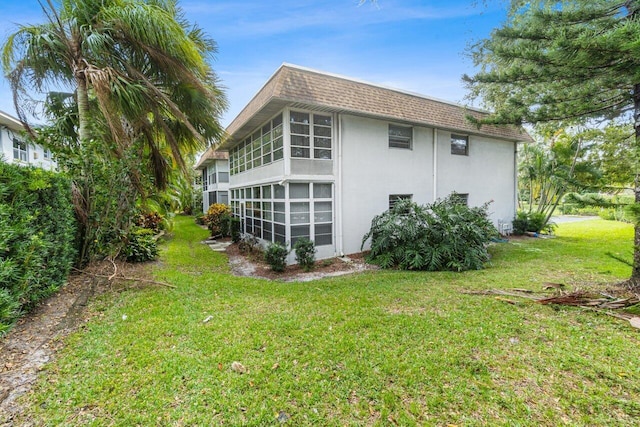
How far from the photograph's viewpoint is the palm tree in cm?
550

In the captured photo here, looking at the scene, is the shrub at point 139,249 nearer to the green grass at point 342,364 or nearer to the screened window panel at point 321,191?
the green grass at point 342,364

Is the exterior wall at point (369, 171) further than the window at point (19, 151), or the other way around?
the window at point (19, 151)

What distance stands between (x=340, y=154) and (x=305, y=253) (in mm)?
3560

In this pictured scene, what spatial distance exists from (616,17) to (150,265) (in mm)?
11391

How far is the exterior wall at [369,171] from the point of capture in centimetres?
962

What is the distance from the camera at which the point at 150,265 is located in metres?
7.76

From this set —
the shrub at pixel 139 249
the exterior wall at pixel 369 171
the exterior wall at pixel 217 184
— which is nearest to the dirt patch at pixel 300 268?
the exterior wall at pixel 369 171

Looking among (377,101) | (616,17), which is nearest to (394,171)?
(377,101)

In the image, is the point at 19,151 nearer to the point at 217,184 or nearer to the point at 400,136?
the point at 217,184

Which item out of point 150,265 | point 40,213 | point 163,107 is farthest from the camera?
point 150,265

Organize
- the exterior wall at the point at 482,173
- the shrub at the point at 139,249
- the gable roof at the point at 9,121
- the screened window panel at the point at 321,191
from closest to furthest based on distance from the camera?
the shrub at the point at 139,249
the screened window panel at the point at 321,191
the exterior wall at the point at 482,173
the gable roof at the point at 9,121

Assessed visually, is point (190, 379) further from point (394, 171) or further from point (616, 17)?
point (394, 171)

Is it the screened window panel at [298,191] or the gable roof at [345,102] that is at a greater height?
the gable roof at [345,102]

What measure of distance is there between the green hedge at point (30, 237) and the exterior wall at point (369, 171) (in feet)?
23.2
